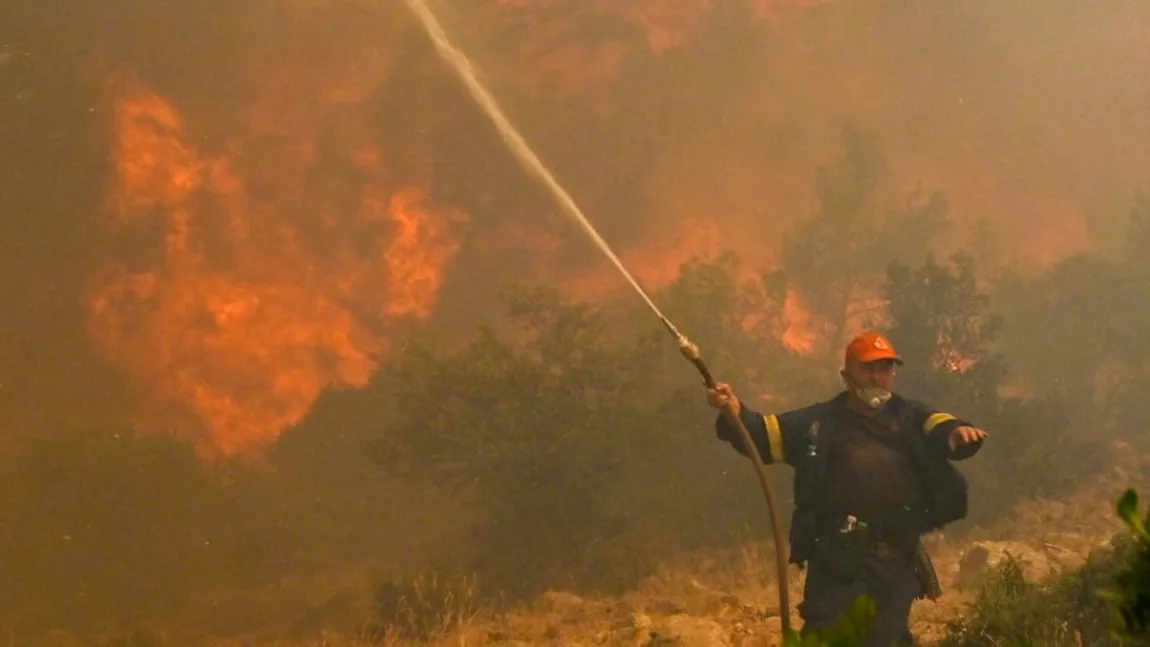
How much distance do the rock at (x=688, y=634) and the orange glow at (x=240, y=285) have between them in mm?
13518

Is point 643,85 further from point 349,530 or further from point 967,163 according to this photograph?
point 349,530

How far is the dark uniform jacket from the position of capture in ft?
11.9

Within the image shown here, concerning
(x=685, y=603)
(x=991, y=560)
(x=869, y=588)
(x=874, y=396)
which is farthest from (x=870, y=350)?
(x=991, y=560)

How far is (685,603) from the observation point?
6.33 metres

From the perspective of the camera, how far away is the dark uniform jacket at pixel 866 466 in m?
3.62

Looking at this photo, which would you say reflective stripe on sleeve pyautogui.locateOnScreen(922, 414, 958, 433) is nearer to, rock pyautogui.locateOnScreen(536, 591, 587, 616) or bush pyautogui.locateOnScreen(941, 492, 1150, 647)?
bush pyautogui.locateOnScreen(941, 492, 1150, 647)

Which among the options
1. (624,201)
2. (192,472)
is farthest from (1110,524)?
(624,201)

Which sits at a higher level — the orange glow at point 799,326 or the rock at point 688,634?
the orange glow at point 799,326

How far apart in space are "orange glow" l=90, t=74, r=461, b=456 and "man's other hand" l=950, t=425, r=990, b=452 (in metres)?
15.4

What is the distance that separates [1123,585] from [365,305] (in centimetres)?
2171

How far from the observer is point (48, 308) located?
62.7 ft

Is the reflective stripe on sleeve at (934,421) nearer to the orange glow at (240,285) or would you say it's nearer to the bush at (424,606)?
the bush at (424,606)

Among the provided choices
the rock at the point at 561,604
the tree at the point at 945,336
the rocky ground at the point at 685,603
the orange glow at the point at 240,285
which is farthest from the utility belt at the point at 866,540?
the orange glow at the point at 240,285

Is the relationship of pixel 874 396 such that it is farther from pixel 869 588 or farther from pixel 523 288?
pixel 523 288
